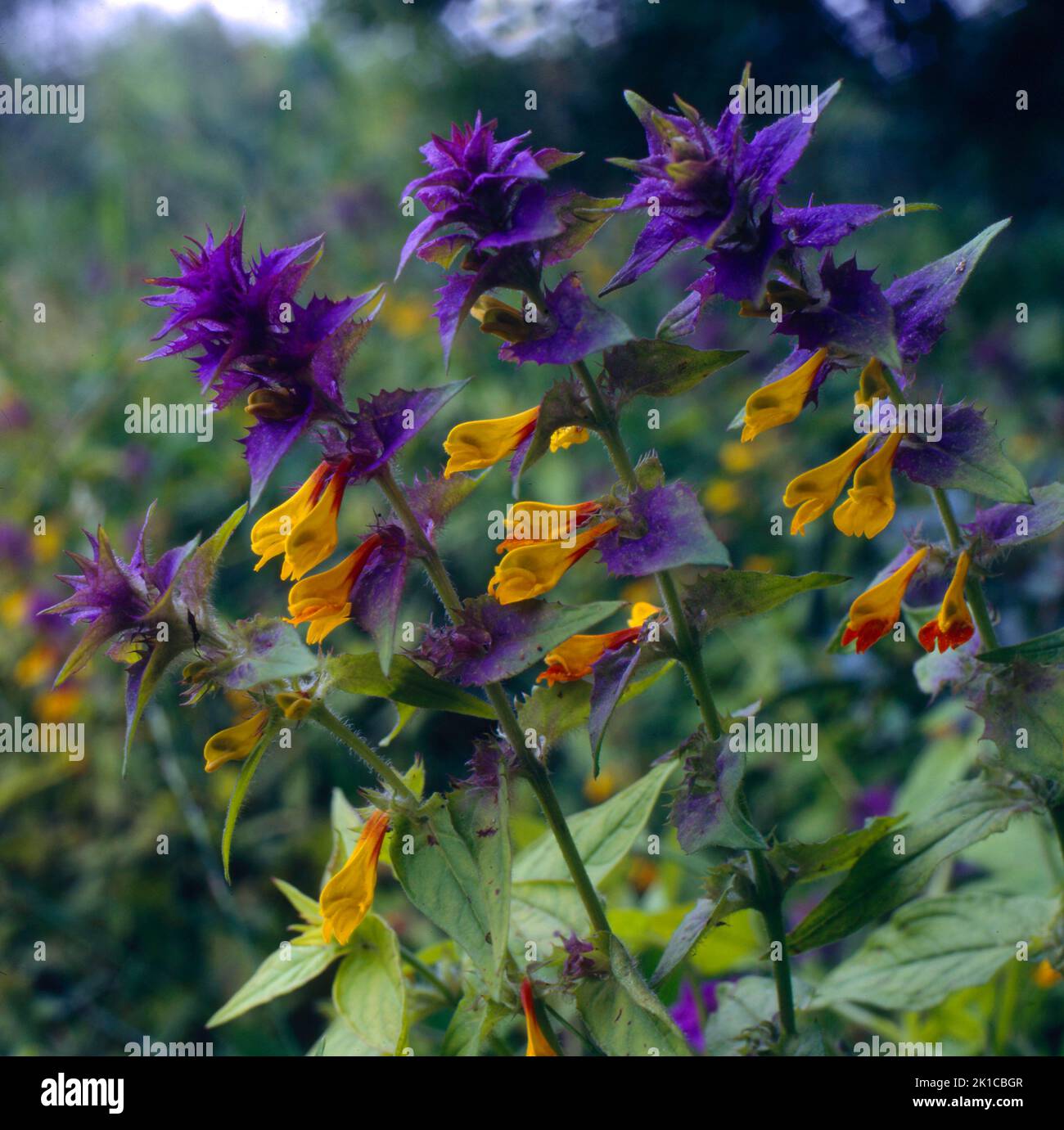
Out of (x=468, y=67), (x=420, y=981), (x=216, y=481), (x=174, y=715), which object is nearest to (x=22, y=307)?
(x=216, y=481)

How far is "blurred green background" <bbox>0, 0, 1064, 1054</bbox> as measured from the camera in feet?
5.32

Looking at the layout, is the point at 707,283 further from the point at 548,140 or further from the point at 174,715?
the point at 548,140

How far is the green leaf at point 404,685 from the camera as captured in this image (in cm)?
60

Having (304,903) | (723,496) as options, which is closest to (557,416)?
(304,903)

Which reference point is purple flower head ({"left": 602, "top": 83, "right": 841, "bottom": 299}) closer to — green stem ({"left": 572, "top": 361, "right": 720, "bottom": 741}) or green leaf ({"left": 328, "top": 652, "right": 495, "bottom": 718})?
green stem ({"left": 572, "top": 361, "right": 720, "bottom": 741})

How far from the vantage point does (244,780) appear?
61cm

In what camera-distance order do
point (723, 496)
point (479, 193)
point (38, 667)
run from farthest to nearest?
point (723, 496) < point (38, 667) < point (479, 193)

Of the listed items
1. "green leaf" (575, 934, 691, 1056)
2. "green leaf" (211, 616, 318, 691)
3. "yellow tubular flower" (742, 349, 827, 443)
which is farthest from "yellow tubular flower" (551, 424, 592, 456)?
"green leaf" (575, 934, 691, 1056)

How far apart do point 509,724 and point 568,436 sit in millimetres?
194

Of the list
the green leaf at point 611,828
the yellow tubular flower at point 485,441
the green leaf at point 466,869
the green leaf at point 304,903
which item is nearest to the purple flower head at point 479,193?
the yellow tubular flower at point 485,441

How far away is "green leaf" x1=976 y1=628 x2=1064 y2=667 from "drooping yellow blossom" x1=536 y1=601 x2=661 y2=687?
0.72 ft

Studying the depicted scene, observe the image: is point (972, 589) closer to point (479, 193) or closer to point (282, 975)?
point (479, 193)

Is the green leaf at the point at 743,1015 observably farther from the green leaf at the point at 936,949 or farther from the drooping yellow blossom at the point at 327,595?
the drooping yellow blossom at the point at 327,595
